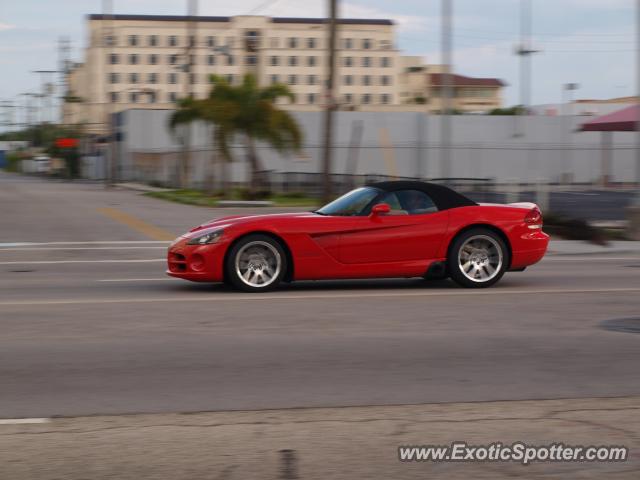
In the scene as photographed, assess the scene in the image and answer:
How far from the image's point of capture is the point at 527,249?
1206cm

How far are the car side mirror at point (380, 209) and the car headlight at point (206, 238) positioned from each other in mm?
1743

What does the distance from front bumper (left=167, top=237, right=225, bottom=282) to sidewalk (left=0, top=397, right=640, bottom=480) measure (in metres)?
5.30

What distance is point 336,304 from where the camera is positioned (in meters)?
10.6

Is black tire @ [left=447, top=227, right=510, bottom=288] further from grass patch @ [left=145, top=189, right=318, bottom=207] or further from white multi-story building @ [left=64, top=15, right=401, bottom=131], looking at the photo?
white multi-story building @ [left=64, top=15, right=401, bottom=131]

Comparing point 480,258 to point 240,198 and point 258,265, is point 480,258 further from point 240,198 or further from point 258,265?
point 240,198

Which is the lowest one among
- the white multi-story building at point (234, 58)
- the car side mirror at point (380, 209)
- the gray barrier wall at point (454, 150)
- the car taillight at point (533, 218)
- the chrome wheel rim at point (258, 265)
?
the chrome wheel rim at point (258, 265)

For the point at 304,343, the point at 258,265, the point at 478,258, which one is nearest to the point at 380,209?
the point at 478,258

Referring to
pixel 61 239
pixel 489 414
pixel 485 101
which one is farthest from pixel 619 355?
pixel 485 101

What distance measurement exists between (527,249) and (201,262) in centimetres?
384

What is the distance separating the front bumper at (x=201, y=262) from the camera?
1134 centimetres

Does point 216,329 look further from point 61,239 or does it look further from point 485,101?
point 485,101

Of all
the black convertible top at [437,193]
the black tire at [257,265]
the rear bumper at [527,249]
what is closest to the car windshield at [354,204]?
the black convertible top at [437,193]

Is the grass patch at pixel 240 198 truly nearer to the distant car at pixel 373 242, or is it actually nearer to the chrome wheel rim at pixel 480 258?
the distant car at pixel 373 242

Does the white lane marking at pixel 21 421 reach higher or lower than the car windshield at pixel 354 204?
lower
